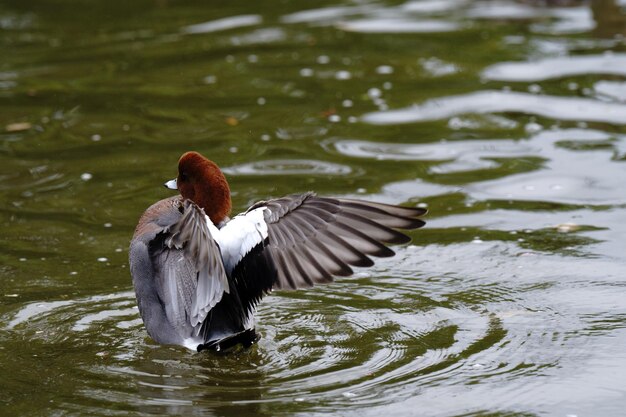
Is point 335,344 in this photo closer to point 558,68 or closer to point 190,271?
point 190,271

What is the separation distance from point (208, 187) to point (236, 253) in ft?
1.90

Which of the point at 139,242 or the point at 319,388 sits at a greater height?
the point at 139,242

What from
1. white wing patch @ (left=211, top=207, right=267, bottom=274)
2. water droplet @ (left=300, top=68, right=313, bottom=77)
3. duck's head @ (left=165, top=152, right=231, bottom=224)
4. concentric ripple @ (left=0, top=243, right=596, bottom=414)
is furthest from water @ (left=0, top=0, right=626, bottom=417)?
duck's head @ (left=165, top=152, right=231, bottom=224)

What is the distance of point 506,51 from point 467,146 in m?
2.82

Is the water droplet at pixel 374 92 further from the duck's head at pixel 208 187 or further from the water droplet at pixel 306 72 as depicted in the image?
the duck's head at pixel 208 187

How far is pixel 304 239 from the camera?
A: 211 inches

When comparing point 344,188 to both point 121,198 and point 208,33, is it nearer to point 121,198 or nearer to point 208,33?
point 121,198

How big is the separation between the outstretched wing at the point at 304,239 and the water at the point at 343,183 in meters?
0.44

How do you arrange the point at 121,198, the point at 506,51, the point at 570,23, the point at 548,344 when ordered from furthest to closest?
the point at 570,23
the point at 506,51
the point at 121,198
the point at 548,344

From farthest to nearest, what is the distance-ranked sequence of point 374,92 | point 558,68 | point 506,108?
point 558,68
point 374,92
point 506,108

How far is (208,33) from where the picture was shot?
13.0 metres

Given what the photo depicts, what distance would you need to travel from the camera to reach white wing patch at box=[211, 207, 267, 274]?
5383 mm

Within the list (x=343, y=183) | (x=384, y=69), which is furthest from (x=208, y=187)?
Result: (x=384, y=69)

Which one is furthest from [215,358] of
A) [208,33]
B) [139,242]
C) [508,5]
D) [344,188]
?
[508,5]
